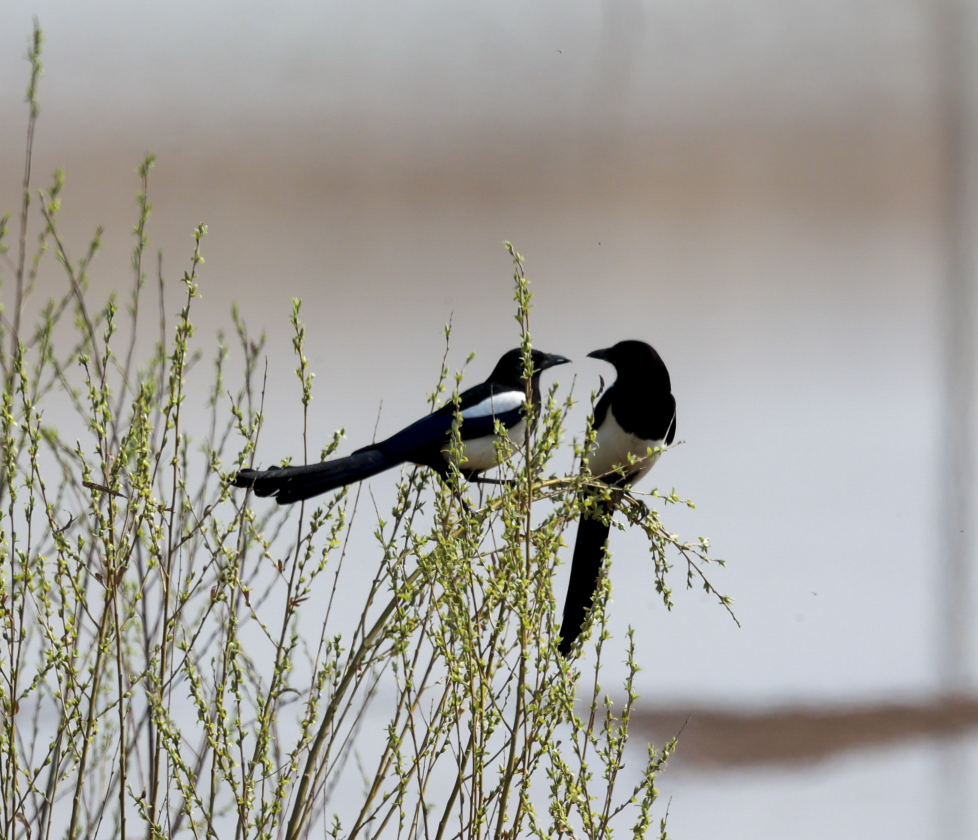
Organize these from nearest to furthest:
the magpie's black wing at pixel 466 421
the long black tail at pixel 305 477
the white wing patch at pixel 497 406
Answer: the long black tail at pixel 305 477, the magpie's black wing at pixel 466 421, the white wing patch at pixel 497 406

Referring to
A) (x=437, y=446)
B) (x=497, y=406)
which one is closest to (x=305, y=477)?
(x=437, y=446)

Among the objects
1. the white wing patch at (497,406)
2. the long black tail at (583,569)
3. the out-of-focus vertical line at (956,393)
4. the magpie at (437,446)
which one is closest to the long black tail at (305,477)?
the magpie at (437,446)

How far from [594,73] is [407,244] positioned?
0.44 metres

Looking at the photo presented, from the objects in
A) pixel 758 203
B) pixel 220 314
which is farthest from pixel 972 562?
pixel 220 314

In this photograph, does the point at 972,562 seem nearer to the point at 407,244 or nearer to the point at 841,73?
the point at 841,73

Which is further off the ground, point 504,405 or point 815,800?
point 504,405

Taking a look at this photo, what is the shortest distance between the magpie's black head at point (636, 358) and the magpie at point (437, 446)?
112mm

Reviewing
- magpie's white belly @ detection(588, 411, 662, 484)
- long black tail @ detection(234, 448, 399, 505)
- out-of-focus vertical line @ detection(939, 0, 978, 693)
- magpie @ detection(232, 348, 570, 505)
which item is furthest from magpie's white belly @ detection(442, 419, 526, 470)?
out-of-focus vertical line @ detection(939, 0, 978, 693)

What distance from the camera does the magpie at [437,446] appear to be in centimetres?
100

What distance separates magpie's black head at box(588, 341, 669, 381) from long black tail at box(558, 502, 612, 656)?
0.68 feet

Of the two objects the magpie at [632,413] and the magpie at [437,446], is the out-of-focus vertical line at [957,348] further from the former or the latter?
the magpie at [437,446]

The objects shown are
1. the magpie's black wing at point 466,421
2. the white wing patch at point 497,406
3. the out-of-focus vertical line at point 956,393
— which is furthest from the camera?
the out-of-focus vertical line at point 956,393

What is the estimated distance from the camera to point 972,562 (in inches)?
69.6

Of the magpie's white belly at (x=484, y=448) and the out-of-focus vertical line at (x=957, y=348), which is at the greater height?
the out-of-focus vertical line at (x=957, y=348)
